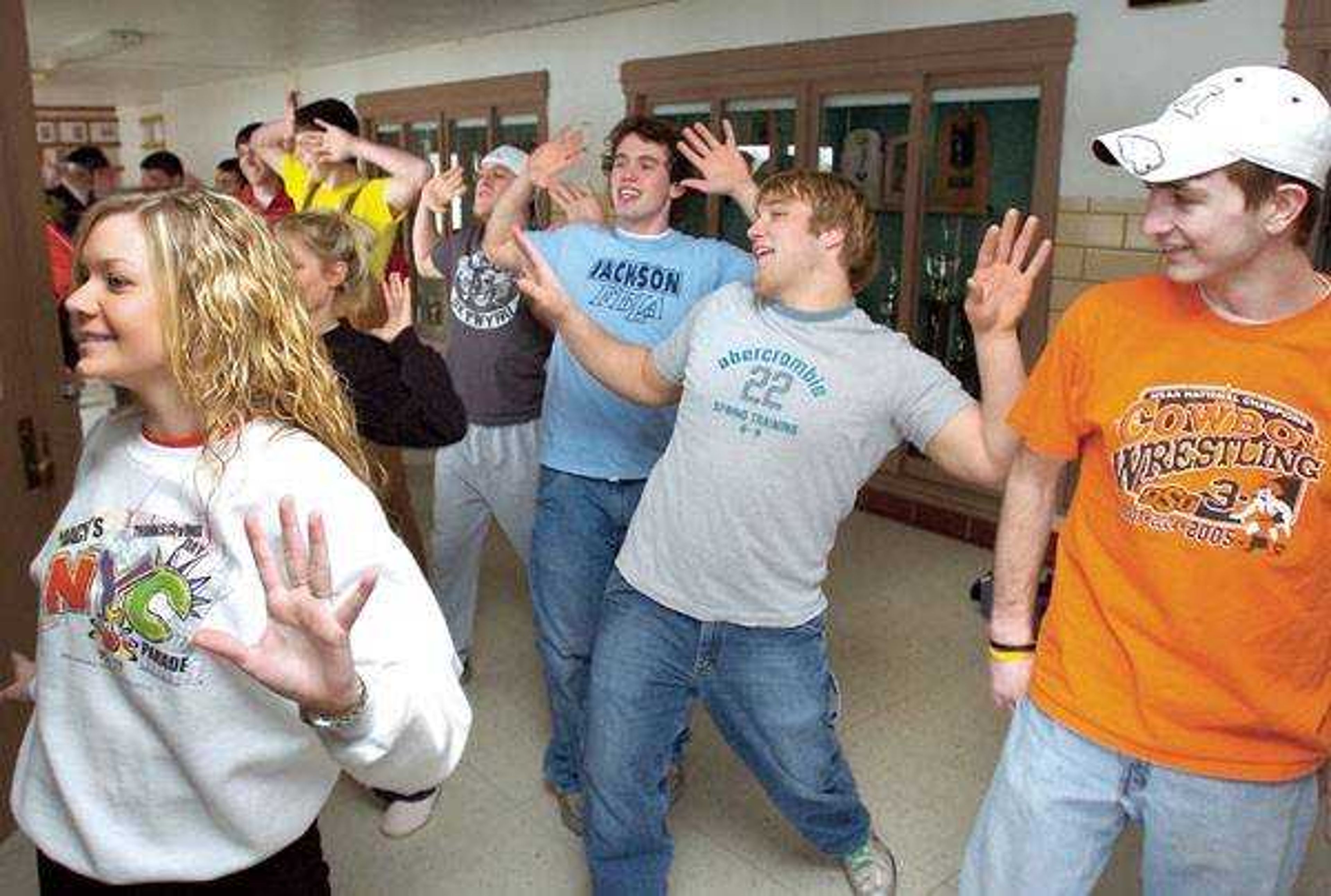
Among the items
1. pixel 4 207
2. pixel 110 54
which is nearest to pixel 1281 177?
pixel 4 207

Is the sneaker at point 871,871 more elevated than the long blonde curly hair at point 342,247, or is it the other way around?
the long blonde curly hair at point 342,247

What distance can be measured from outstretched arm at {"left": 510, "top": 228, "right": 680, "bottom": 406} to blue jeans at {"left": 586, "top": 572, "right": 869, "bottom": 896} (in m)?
0.39

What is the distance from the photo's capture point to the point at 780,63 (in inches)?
190

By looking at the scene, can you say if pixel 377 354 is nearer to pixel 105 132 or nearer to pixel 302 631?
pixel 302 631

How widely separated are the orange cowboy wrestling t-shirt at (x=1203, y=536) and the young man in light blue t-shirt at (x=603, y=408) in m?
1.04

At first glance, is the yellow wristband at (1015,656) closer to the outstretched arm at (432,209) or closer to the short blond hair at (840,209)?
the short blond hair at (840,209)

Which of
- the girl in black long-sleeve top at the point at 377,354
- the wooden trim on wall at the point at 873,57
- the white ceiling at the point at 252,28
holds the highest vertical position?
the white ceiling at the point at 252,28

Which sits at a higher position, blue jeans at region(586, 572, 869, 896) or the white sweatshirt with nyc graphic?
the white sweatshirt with nyc graphic

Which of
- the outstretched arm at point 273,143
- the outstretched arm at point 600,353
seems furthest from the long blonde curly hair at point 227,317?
the outstretched arm at point 273,143

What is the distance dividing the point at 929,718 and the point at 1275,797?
5.14 ft

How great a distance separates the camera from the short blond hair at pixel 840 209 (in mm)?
1908

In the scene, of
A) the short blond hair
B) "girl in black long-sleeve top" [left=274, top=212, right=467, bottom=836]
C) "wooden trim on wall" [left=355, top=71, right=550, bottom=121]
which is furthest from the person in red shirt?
the short blond hair

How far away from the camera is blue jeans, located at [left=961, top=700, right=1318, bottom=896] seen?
1.35 metres

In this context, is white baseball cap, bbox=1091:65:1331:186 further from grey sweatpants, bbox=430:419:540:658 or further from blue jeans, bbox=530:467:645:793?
grey sweatpants, bbox=430:419:540:658
